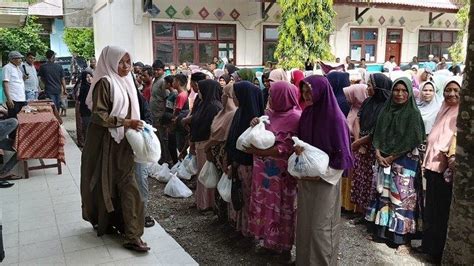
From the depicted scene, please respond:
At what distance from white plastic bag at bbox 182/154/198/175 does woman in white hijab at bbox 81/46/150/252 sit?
1.91 metres

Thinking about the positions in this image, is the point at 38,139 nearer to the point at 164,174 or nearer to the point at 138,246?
the point at 164,174

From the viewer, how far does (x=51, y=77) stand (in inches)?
355

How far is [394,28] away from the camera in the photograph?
592 inches

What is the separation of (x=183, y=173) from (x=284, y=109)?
264 cm

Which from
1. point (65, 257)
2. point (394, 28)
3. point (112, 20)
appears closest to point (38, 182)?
point (65, 257)

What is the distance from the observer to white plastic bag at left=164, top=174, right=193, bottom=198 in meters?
5.09

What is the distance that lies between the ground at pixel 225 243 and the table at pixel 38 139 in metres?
1.76

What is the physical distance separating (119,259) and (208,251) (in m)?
0.83

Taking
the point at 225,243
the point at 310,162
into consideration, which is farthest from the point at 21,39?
the point at 310,162

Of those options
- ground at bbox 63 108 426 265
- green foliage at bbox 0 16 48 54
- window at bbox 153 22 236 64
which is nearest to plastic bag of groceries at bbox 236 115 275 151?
ground at bbox 63 108 426 265

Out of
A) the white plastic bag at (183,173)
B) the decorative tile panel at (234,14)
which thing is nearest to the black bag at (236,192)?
the white plastic bag at (183,173)

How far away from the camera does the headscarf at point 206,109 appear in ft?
14.4

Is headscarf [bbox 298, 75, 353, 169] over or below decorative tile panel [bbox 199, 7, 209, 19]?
below

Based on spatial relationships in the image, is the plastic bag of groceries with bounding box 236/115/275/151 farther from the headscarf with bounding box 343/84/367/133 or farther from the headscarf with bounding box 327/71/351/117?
the headscarf with bounding box 327/71/351/117
